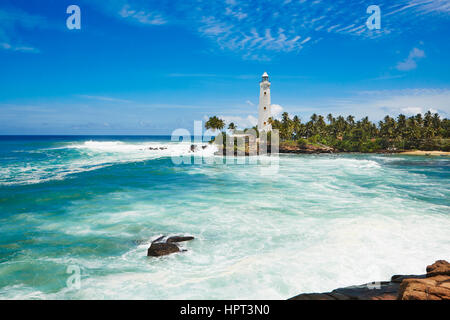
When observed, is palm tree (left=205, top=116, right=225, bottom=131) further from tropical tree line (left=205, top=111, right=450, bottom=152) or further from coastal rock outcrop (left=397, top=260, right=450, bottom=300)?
coastal rock outcrop (left=397, top=260, right=450, bottom=300)

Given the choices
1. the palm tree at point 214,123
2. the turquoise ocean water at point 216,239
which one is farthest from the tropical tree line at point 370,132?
the turquoise ocean water at point 216,239

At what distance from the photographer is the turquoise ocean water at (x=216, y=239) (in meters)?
8.54

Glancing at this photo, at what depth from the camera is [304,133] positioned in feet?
303

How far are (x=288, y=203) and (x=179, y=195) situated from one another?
8906 millimetres

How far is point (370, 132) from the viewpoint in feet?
297

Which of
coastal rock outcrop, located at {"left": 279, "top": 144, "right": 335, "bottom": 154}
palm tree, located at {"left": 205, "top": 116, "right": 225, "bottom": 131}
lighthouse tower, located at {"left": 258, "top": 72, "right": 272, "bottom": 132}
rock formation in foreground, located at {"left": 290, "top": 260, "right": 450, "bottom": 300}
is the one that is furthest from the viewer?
palm tree, located at {"left": 205, "top": 116, "right": 225, "bottom": 131}

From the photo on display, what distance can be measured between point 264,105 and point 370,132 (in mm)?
44683

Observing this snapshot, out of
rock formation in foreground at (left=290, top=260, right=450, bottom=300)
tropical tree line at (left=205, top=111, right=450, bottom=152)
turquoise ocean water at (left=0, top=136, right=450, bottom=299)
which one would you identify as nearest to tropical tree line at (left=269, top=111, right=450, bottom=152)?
tropical tree line at (left=205, top=111, right=450, bottom=152)

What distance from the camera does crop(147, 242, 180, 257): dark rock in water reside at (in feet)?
34.2

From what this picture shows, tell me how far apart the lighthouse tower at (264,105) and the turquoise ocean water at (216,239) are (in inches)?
1977

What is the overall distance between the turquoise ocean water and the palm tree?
215ft

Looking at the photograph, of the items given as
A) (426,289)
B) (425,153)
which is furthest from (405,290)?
(425,153)
